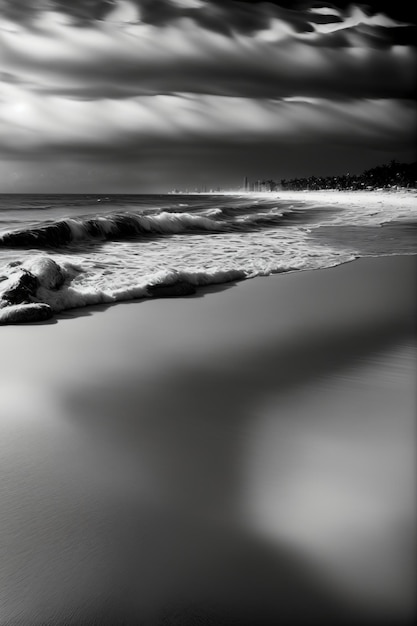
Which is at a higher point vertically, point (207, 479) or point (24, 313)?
point (24, 313)

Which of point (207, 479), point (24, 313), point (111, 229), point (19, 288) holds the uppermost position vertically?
point (111, 229)

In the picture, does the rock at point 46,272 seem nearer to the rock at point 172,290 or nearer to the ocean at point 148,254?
the ocean at point 148,254

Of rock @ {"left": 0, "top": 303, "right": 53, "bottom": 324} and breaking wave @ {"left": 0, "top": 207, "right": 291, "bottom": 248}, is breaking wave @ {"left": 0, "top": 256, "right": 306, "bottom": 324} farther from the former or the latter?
breaking wave @ {"left": 0, "top": 207, "right": 291, "bottom": 248}

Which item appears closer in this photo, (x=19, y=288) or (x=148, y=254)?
(x=19, y=288)

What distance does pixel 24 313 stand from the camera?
3.39 metres

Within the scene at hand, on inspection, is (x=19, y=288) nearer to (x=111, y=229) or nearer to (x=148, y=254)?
(x=148, y=254)

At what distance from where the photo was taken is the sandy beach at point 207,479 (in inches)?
41.1

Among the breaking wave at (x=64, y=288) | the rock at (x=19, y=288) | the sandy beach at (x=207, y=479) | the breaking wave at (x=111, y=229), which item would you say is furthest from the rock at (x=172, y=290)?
the breaking wave at (x=111, y=229)

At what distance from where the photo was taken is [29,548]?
45.3 inches

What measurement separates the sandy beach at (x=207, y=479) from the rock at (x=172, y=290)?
1334mm

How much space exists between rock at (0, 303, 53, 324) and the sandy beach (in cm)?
38

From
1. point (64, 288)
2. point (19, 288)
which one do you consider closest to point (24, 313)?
point (19, 288)

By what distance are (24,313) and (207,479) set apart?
7.69ft

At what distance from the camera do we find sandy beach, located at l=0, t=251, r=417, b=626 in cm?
104
